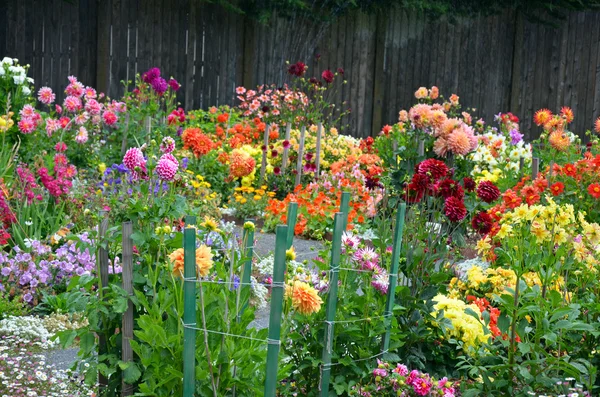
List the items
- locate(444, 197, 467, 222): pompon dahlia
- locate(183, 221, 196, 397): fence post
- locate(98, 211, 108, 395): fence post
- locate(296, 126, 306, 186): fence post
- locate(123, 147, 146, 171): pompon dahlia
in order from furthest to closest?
locate(296, 126, 306, 186): fence post < locate(444, 197, 467, 222): pompon dahlia < locate(123, 147, 146, 171): pompon dahlia < locate(98, 211, 108, 395): fence post < locate(183, 221, 196, 397): fence post

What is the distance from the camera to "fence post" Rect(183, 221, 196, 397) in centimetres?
243

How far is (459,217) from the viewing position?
10.5 feet

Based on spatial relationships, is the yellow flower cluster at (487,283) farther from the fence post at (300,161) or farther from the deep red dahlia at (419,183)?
the fence post at (300,161)

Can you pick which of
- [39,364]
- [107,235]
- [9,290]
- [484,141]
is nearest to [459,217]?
[107,235]

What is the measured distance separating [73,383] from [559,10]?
927 centimetres

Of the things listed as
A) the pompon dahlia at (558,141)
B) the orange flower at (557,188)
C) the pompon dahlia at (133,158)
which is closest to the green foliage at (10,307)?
the pompon dahlia at (133,158)

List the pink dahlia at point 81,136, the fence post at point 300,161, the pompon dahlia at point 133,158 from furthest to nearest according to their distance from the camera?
the fence post at point 300,161 < the pink dahlia at point 81,136 < the pompon dahlia at point 133,158

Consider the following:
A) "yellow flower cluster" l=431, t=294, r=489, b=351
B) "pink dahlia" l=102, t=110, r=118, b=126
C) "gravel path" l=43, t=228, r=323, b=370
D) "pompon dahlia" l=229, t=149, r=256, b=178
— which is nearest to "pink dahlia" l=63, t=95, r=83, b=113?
"pink dahlia" l=102, t=110, r=118, b=126

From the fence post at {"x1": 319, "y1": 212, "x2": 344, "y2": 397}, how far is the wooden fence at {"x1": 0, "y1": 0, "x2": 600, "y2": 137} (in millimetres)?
7045

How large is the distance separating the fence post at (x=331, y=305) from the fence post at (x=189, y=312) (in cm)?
60

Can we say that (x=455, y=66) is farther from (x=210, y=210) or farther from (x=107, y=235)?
(x=107, y=235)

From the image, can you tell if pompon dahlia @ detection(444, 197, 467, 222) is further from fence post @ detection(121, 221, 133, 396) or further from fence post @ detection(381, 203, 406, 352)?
fence post @ detection(121, 221, 133, 396)

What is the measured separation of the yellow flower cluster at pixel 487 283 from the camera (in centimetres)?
375

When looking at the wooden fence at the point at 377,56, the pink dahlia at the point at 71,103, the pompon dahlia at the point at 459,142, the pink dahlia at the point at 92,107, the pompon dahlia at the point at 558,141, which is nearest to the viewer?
the pompon dahlia at the point at 459,142
